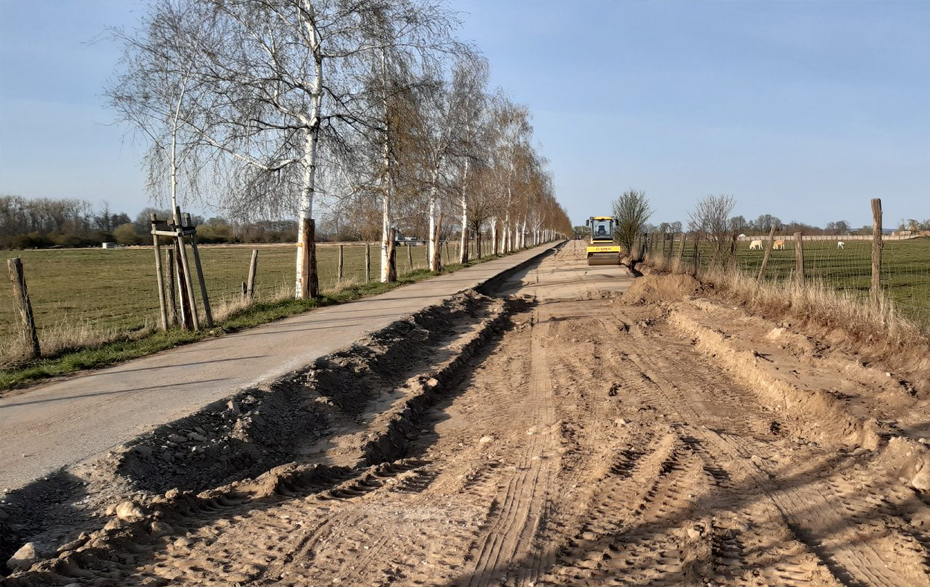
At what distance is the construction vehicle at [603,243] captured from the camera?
129ft

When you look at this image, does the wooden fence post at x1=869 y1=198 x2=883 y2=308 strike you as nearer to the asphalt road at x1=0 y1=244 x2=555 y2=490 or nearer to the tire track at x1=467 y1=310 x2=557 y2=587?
the tire track at x1=467 y1=310 x2=557 y2=587

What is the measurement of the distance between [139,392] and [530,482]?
499 cm

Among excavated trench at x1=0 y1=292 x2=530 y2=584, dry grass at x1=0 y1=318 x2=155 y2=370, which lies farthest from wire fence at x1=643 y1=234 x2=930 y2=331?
dry grass at x1=0 y1=318 x2=155 y2=370

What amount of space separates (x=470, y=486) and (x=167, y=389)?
442 cm

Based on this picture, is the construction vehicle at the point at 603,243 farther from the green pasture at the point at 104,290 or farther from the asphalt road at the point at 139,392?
the asphalt road at the point at 139,392

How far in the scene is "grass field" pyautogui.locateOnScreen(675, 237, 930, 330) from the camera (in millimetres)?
16019

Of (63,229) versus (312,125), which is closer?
(312,125)

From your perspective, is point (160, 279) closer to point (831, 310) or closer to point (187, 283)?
point (187, 283)

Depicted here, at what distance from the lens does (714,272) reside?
70.7 ft

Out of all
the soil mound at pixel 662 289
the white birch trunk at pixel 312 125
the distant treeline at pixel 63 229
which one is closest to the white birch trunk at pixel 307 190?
the white birch trunk at pixel 312 125

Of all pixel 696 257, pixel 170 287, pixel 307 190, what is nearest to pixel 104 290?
pixel 307 190

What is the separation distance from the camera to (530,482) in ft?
18.1

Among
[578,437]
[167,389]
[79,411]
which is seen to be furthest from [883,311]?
[79,411]

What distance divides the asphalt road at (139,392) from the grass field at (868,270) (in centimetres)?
903
